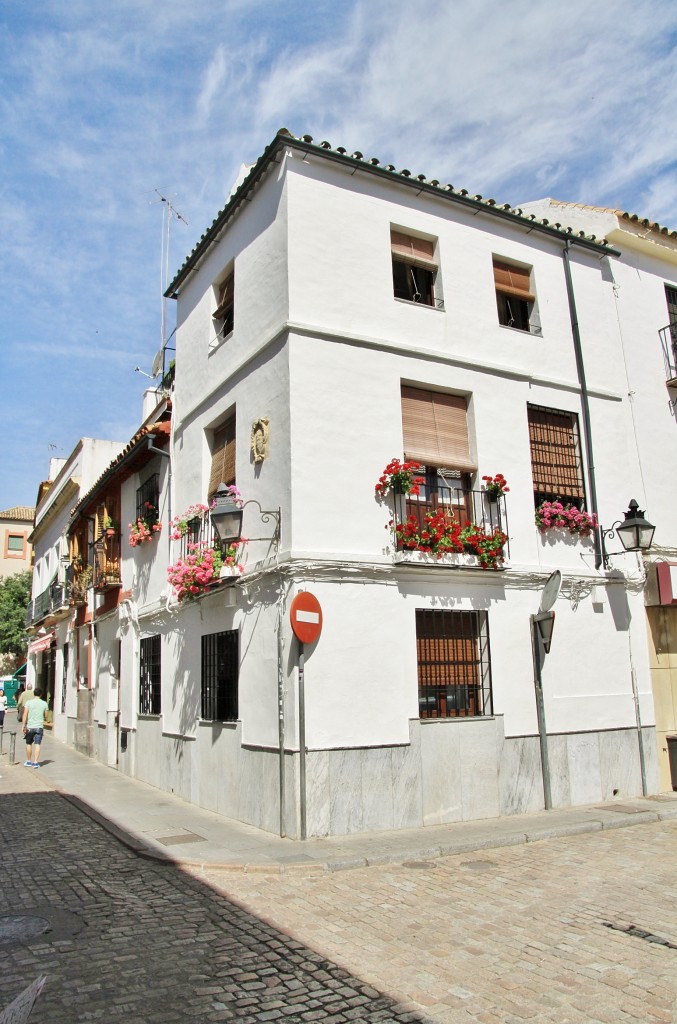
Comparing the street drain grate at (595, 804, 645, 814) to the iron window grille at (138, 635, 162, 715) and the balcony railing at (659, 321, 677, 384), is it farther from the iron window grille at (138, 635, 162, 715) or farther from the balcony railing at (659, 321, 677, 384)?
the iron window grille at (138, 635, 162, 715)

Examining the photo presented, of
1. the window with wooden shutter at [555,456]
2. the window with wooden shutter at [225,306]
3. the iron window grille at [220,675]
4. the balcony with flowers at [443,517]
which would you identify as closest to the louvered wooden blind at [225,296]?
the window with wooden shutter at [225,306]

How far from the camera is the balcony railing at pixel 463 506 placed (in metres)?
10.5

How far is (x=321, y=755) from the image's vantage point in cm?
873

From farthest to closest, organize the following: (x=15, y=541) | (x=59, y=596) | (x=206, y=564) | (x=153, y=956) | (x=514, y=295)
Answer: (x=15, y=541)
(x=59, y=596)
(x=514, y=295)
(x=206, y=564)
(x=153, y=956)

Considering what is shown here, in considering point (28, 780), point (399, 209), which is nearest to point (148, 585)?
point (28, 780)

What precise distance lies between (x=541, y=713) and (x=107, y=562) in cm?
1058

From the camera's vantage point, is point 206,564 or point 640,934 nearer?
point 640,934

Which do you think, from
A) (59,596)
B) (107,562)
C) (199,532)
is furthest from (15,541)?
(199,532)

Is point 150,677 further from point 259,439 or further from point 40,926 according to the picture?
point 40,926

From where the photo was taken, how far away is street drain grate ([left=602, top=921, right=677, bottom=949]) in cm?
537

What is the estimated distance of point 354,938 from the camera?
5590mm

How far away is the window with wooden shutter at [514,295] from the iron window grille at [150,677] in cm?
825

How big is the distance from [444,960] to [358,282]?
26.8ft

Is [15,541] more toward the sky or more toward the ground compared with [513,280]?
more toward the sky
